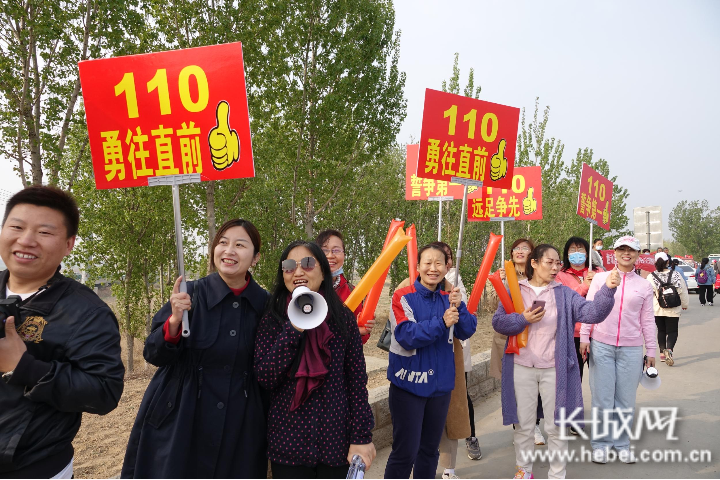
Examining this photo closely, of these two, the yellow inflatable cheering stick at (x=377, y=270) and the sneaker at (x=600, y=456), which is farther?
the sneaker at (x=600, y=456)

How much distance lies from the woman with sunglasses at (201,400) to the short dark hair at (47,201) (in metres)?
0.58

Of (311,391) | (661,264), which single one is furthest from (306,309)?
(661,264)

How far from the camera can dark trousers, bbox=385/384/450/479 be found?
10.5ft

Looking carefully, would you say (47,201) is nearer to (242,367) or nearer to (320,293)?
(242,367)

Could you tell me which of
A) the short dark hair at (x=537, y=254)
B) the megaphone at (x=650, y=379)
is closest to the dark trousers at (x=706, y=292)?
the megaphone at (x=650, y=379)

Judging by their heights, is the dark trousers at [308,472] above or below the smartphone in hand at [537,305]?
below

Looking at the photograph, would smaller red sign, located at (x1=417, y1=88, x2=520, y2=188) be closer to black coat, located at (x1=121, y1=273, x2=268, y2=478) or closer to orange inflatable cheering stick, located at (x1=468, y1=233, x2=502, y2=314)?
orange inflatable cheering stick, located at (x1=468, y1=233, x2=502, y2=314)

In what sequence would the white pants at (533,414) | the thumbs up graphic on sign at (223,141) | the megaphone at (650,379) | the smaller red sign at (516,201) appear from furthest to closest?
the smaller red sign at (516,201) → the megaphone at (650,379) → the white pants at (533,414) → the thumbs up graphic on sign at (223,141)

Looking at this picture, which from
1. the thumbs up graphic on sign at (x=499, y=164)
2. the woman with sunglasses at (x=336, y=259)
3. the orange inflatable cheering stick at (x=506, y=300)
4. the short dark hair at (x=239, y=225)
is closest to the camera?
the short dark hair at (x=239, y=225)

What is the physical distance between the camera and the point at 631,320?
14.1ft

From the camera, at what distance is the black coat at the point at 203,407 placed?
2.27m

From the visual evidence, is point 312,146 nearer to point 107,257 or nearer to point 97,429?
point 107,257

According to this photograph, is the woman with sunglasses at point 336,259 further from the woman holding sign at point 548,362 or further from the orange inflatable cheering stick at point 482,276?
the woman holding sign at point 548,362

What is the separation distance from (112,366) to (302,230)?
8.06 metres
